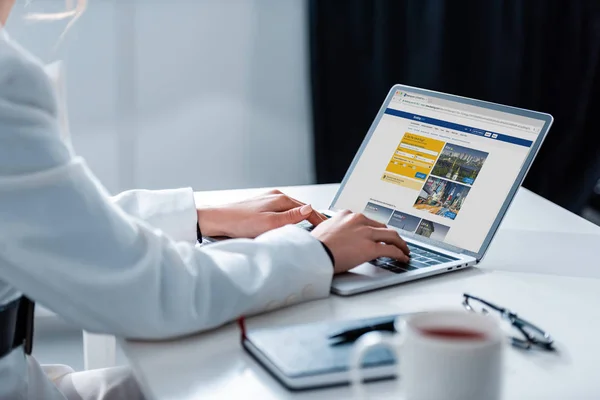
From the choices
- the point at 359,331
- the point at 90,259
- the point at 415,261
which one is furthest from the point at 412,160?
the point at 90,259

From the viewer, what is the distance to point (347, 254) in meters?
1.10

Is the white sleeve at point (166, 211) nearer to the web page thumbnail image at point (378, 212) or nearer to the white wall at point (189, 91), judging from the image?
the web page thumbnail image at point (378, 212)

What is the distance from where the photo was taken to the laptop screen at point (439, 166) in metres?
1.25

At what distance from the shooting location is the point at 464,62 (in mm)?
2627

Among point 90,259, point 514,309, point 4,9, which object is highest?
point 4,9

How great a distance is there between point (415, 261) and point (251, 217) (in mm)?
262

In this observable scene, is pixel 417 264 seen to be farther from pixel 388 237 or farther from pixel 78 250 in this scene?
pixel 78 250

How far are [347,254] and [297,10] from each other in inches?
63.6

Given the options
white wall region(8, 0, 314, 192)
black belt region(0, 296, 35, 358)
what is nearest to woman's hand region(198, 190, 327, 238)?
black belt region(0, 296, 35, 358)

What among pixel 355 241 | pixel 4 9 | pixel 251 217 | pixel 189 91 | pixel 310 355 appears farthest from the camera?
pixel 189 91

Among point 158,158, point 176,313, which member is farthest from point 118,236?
point 158,158

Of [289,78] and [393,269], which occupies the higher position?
[289,78]

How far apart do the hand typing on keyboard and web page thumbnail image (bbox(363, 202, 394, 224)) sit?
0.59 feet

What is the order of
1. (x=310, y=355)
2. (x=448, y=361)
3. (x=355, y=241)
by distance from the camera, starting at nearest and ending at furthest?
(x=448, y=361), (x=310, y=355), (x=355, y=241)
